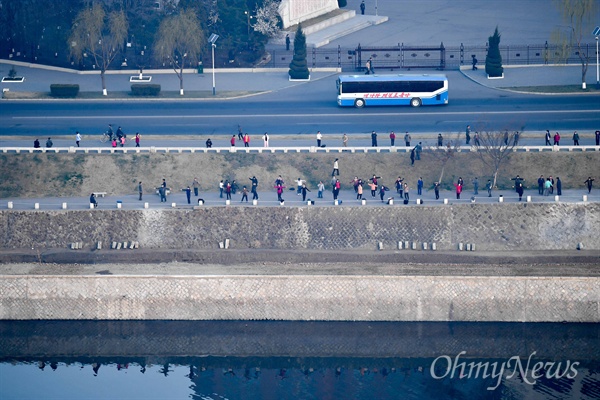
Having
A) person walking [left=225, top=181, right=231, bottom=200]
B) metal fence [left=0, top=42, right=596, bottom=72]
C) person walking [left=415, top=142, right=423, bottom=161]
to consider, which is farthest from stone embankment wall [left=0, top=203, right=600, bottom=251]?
metal fence [left=0, top=42, right=596, bottom=72]

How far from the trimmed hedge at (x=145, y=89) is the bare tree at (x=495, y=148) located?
77.4ft

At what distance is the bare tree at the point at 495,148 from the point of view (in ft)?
221

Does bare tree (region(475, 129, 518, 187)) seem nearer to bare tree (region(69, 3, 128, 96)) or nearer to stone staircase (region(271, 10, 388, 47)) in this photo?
stone staircase (region(271, 10, 388, 47))

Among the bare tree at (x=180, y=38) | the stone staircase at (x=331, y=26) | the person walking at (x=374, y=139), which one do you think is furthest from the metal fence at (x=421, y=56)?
the person walking at (x=374, y=139)

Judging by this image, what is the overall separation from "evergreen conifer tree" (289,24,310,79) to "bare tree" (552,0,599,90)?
56.6 feet

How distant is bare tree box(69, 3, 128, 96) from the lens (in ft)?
275

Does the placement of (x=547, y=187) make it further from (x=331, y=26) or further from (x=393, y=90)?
(x=331, y=26)

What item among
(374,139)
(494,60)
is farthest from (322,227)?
(494,60)

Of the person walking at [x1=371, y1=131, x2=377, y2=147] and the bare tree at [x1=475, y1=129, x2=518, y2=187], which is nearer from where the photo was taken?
the bare tree at [x1=475, y1=129, x2=518, y2=187]

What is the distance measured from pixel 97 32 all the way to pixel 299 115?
16.2m

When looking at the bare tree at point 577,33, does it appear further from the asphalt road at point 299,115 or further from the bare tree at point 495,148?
the bare tree at point 495,148

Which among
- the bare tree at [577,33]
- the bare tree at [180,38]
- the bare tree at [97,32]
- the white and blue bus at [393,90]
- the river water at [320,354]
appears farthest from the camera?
the bare tree at [577,33]

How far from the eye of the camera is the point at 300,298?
192ft

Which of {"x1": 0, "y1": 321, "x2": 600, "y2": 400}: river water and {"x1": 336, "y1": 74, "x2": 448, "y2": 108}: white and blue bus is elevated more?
{"x1": 336, "y1": 74, "x2": 448, "y2": 108}: white and blue bus
